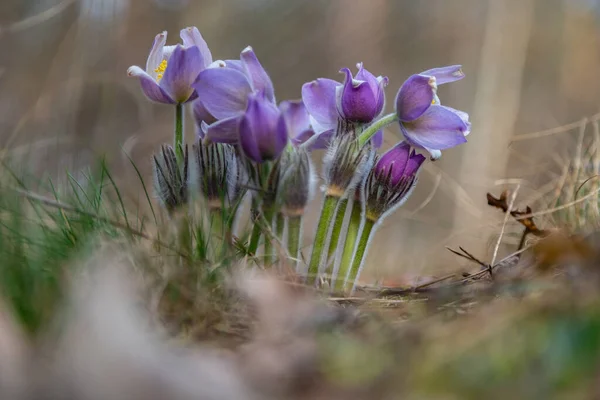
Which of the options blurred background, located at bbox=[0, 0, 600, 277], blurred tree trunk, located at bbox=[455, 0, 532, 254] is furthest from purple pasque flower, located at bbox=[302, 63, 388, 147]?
blurred tree trunk, located at bbox=[455, 0, 532, 254]

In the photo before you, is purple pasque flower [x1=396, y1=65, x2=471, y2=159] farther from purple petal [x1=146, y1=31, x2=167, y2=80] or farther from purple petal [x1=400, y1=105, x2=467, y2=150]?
purple petal [x1=146, y1=31, x2=167, y2=80]

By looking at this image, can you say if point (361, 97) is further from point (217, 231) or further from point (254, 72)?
point (217, 231)

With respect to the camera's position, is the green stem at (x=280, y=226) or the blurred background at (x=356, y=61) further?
the blurred background at (x=356, y=61)

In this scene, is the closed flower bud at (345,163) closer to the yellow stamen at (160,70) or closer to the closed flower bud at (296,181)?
the closed flower bud at (296,181)

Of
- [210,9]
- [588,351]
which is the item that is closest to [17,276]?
[588,351]

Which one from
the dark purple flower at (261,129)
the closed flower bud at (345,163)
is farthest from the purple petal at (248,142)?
the closed flower bud at (345,163)

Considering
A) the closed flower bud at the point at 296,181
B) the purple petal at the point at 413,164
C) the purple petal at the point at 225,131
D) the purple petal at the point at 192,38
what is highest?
the purple petal at the point at 192,38

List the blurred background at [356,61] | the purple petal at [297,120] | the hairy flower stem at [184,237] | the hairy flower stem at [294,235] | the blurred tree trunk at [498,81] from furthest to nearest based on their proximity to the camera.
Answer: the blurred tree trunk at [498,81] → the blurred background at [356,61] → the purple petal at [297,120] → the hairy flower stem at [294,235] → the hairy flower stem at [184,237]

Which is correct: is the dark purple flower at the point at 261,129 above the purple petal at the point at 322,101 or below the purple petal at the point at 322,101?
below

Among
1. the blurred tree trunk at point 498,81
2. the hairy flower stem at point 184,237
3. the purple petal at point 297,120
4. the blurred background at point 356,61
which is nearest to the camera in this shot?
the hairy flower stem at point 184,237
